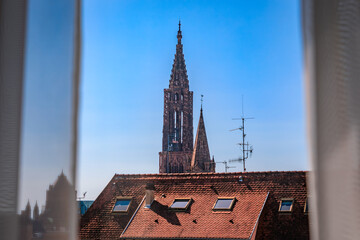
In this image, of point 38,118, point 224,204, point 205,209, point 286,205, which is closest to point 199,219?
point 205,209

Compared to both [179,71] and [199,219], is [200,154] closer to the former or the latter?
[179,71]

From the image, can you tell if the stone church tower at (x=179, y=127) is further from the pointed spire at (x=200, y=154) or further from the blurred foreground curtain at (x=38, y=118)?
the blurred foreground curtain at (x=38, y=118)

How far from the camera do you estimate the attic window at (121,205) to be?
5926 mm

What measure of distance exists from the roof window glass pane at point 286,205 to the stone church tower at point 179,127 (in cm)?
1829

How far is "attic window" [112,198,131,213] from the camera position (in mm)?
5926

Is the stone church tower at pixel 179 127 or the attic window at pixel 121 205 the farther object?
the stone church tower at pixel 179 127

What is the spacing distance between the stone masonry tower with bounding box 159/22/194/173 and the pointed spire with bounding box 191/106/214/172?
97 cm

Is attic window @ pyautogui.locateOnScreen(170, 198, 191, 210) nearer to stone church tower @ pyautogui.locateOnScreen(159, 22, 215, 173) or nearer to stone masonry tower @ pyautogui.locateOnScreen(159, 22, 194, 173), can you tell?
stone church tower @ pyautogui.locateOnScreen(159, 22, 215, 173)

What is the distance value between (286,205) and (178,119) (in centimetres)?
2047

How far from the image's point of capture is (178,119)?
25766 mm

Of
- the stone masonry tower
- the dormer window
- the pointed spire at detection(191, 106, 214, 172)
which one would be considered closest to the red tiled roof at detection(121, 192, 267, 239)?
the dormer window

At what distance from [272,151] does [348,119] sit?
15.5 ft

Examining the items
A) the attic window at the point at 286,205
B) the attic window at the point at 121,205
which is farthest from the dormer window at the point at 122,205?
the attic window at the point at 286,205

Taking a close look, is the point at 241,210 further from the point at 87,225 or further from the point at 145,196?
the point at 87,225
